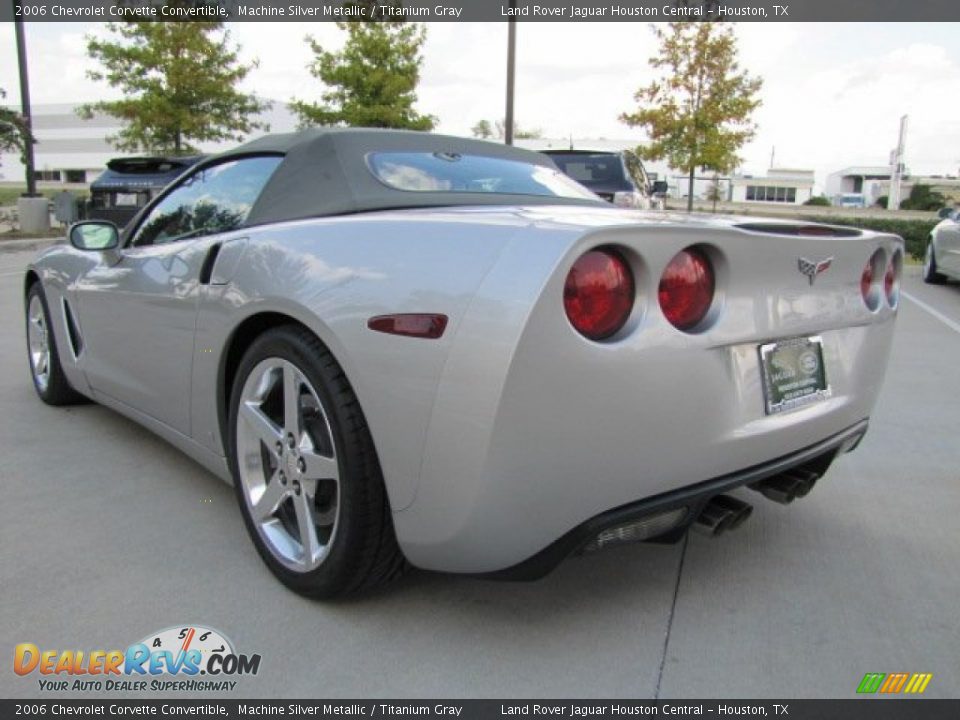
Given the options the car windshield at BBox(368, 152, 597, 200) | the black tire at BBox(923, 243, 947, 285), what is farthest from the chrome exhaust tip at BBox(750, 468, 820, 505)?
the black tire at BBox(923, 243, 947, 285)

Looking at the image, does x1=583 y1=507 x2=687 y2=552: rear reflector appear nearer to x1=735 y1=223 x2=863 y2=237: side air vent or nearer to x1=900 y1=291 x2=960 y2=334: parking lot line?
x1=735 y1=223 x2=863 y2=237: side air vent

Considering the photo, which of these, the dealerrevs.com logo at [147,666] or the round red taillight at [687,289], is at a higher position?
the round red taillight at [687,289]

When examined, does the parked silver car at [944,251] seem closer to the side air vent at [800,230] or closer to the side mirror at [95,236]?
the side air vent at [800,230]

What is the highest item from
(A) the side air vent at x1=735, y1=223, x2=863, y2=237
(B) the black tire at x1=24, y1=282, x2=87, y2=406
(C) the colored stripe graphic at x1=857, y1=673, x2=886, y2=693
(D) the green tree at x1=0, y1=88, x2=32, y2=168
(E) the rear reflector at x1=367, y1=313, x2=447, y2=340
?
(D) the green tree at x1=0, y1=88, x2=32, y2=168

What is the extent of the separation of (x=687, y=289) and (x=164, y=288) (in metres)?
1.94

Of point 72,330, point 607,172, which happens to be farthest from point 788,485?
point 607,172

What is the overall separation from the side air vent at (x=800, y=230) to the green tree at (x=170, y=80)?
2014 centimetres

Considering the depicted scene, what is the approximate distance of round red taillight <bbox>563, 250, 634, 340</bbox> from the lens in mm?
1854

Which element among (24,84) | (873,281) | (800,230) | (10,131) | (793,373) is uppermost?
(24,84)

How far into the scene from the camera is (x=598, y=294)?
1.89 metres

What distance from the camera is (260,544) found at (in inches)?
100

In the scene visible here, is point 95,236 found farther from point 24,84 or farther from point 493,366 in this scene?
point 24,84

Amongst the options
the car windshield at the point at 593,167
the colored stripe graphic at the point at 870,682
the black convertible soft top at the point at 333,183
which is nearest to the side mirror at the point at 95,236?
the black convertible soft top at the point at 333,183
